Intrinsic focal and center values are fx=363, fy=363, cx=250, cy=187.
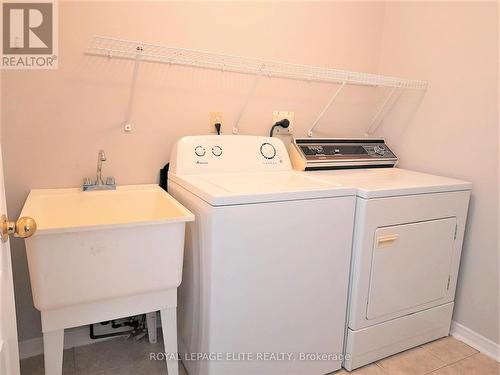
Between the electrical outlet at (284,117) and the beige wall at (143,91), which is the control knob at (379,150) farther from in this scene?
the electrical outlet at (284,117)

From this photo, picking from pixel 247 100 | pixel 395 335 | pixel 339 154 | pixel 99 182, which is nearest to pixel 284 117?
pixel 247 100

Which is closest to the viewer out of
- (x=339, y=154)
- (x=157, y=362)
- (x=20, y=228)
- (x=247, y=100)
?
(x=20, y=228)

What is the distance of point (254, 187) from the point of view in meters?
1.58

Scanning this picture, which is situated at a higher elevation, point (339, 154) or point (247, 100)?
point (247, 100)

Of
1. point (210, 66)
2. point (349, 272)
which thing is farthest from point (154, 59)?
point (349, 272)

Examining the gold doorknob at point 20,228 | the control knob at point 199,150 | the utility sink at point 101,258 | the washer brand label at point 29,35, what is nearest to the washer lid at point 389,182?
the control knob at point 199,150

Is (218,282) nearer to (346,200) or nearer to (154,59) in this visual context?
(346,200)

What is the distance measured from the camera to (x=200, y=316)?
1563mm

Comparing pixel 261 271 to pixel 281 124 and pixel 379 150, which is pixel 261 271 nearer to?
pixel 281 124

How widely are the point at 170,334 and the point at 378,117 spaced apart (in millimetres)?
2037

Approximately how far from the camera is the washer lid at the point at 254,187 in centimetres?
143

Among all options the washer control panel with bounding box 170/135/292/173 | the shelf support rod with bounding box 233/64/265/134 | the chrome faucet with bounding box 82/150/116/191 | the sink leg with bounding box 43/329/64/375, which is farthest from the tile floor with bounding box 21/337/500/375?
the shelf support rod with bounding box 233/64/265/134

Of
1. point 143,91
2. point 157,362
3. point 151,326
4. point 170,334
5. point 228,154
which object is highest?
point 143,91

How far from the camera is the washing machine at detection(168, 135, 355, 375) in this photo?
145cm
